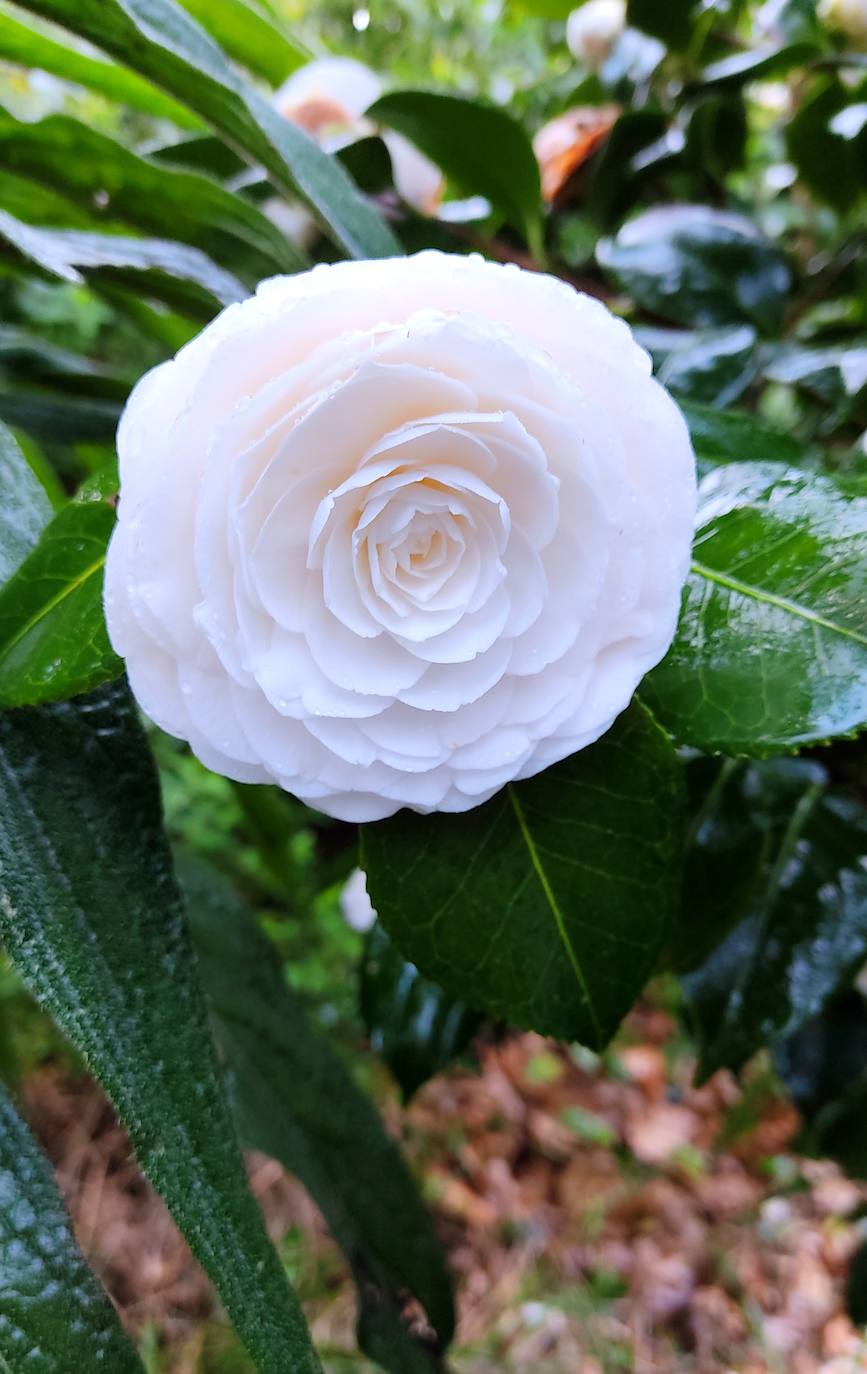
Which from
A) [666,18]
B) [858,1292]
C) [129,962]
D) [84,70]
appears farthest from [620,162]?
[858,1292]

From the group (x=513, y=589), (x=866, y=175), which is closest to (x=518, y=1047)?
(x=866, y=175)

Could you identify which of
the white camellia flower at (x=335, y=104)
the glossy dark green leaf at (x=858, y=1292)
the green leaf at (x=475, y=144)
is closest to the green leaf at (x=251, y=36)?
the white camellia flower at (x=335, y=104)

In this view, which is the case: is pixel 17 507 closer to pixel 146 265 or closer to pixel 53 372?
pixel 146 265

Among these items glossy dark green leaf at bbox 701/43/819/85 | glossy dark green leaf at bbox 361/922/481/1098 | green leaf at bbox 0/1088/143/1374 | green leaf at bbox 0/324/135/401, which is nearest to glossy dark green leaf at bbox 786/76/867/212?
glossy dark green leaf at bbox 701/43/819/85

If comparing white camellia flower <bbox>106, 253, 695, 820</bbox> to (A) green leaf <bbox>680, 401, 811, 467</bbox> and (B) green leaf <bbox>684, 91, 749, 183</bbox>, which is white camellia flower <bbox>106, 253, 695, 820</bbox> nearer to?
(A) green leaf <bbox>680, 401, 811, 467</bbox>

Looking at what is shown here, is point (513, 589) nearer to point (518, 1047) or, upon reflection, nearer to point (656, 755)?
point (656, 755)

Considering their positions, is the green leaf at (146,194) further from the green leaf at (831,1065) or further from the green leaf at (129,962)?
the green leaf at (831,1065)
